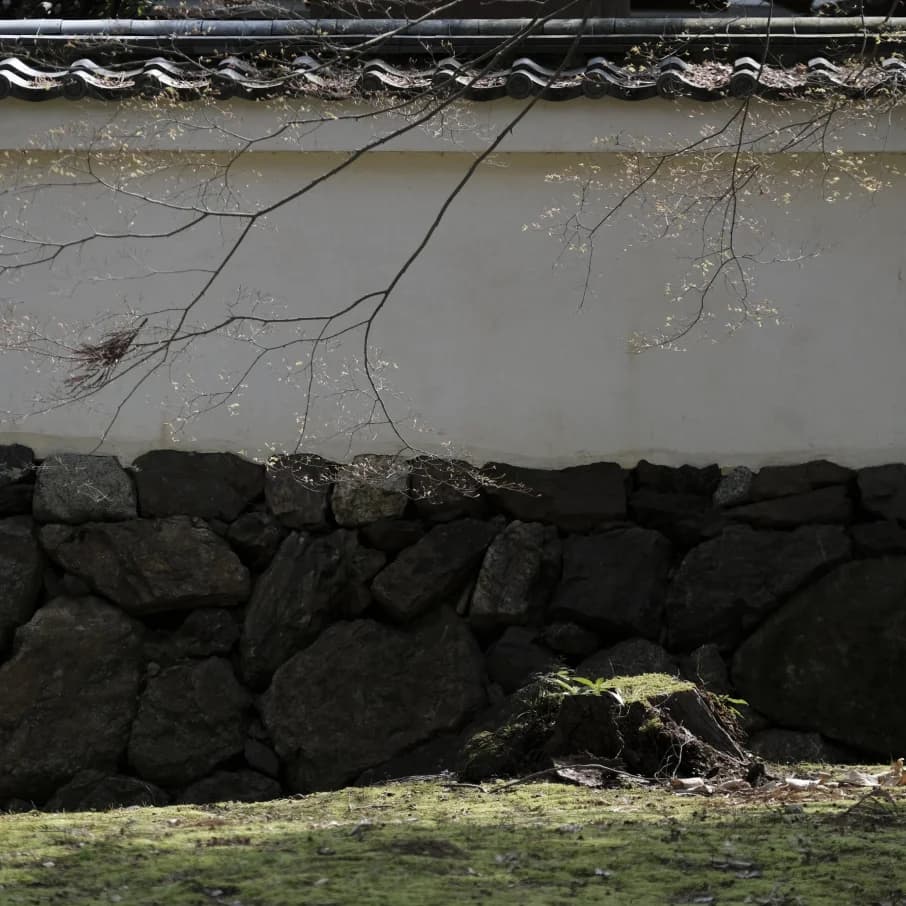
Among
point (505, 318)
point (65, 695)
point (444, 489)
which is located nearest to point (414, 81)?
point (505, 318)

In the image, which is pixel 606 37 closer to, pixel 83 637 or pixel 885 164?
pixel 885 164

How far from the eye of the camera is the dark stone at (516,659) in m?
5.78

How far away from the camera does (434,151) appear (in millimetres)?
6008

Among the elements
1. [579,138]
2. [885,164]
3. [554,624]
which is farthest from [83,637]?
[885,164]

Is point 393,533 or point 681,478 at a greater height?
point 681,478

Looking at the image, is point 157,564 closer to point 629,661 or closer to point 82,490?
point 82,490

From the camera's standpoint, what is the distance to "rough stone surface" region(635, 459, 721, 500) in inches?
235

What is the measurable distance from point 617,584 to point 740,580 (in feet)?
1.57

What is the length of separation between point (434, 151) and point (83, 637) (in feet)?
7.82

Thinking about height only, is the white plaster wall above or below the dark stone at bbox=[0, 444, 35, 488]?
above

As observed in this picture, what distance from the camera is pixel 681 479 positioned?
5.96 m

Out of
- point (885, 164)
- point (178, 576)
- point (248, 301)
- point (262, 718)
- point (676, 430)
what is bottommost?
point (262, 718)

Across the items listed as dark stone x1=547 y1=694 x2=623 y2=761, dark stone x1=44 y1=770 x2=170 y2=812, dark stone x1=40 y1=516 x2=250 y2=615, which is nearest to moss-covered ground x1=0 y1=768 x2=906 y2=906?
dark stone x1=547 y1=694 x2=623 y2=761

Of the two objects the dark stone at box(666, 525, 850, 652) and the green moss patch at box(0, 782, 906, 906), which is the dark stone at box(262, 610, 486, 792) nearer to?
the dark stone at box(666, 525, 850, 652)
